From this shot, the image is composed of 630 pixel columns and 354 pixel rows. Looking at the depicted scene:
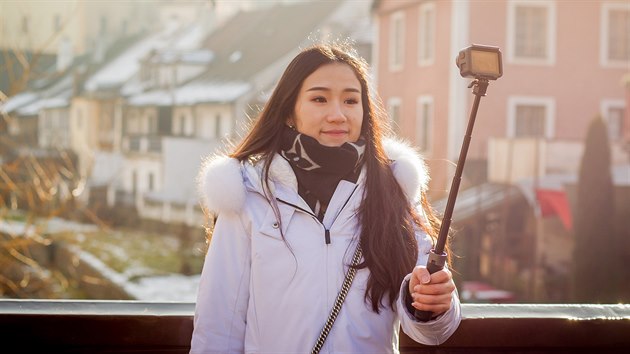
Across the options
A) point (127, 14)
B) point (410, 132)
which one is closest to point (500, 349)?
point (410, 132)

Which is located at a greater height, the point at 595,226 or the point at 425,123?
the point at 425,123

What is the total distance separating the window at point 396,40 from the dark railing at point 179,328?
15545 mm

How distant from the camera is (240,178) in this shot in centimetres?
120

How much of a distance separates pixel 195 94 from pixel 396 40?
8.42 metres

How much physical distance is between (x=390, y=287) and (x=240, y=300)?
22 centimetres

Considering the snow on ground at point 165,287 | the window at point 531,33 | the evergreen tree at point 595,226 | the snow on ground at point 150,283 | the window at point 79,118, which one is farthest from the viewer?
the window at point 79,118

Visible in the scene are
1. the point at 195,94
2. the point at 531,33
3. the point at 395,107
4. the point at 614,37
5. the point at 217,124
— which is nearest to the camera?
the point at 531,33

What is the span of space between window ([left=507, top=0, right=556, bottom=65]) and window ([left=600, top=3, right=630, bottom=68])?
101 centimetres

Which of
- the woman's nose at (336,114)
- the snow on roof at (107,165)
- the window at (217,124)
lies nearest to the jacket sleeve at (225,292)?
the woman's nose at (336,114)

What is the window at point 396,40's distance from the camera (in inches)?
661

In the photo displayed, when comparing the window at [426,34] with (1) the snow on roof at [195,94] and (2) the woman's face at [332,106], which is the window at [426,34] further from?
(2) the woman's face at [332,106]

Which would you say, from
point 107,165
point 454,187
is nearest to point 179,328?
point 454,187

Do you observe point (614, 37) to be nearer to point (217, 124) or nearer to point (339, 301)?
point (217, 124)

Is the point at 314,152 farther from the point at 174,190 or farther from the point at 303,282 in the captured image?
the point at 174,190
